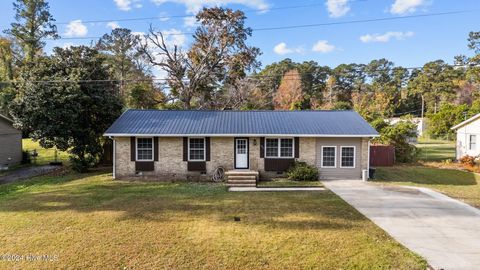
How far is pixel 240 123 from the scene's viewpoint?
1694 centimetres

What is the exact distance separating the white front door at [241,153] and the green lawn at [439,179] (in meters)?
7.01

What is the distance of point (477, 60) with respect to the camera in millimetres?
30203

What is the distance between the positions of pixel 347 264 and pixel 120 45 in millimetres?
44432

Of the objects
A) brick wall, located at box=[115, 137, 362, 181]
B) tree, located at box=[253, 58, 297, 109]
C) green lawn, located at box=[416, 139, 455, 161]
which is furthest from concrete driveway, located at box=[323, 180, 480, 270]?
tree, located at box=[253, 58, 297, 109]

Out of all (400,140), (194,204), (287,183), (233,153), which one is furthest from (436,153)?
(194,204)

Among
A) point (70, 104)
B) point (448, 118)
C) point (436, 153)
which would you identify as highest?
point (70, 104)

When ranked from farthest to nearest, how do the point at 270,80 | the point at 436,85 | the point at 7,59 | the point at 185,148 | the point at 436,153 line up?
the point at 436,85 → the point at 270,80 → the point at 7,59 → the point at 436,153 → the point at 185,148

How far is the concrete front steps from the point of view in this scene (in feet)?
47.6

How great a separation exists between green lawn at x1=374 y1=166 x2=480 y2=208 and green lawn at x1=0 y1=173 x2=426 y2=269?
5.57 meters

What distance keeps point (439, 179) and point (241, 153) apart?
11.1 metres

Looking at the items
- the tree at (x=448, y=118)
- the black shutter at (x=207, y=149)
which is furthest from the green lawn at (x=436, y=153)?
the black shutter at (x=207, y=149)

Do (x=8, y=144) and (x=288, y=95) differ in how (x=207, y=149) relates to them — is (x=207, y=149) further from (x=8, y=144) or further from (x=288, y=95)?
(x=288, y=95)

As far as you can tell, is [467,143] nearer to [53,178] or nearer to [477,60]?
[477,60]

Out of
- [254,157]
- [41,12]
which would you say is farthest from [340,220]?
[41,12]
